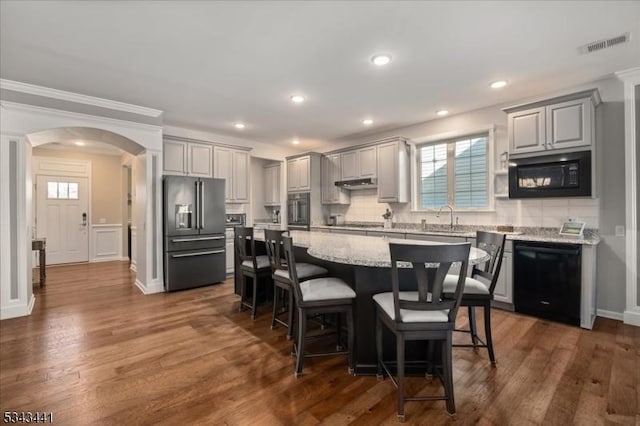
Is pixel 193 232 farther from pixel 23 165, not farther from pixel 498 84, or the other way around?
pixel 498 84

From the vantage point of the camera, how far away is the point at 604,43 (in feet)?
8.70

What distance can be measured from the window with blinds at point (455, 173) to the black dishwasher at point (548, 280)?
1169 mm

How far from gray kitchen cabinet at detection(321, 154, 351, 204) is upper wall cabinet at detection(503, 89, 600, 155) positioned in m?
3.09

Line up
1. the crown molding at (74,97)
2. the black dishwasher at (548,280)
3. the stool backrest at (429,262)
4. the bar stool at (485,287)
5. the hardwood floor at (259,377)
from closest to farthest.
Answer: the stool backrest at (429,262) → the hardwood floor at (259,377) → the bar stool at (485,287) → the black dishwasher at (548,280) → the crown molding at (74,97)

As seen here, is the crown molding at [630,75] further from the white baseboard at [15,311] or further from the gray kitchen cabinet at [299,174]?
the white baseboard at [15,311]

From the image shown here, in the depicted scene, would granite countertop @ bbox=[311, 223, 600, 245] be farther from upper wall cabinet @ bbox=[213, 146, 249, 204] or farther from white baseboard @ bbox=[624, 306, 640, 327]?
upper wall cabinet @ bbox=[213, 146, 249, 204]

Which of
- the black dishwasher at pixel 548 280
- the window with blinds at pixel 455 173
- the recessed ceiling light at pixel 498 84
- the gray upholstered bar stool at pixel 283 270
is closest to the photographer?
the gray upholstered bar stool at pixel 283 270

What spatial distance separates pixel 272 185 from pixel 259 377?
5.48 meters

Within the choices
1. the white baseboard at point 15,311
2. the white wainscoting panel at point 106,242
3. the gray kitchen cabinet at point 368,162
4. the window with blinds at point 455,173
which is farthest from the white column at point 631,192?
the white wainscoting panel at point 106,242

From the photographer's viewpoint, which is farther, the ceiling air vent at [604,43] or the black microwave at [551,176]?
the black microwave at [551,176]

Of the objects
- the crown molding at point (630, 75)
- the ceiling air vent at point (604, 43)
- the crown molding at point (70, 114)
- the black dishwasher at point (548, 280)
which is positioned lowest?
the black dishwasher at point (548, 280)

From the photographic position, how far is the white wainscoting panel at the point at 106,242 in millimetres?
7203

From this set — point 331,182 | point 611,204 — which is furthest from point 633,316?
point 331,182

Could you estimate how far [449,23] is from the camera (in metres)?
2.33
